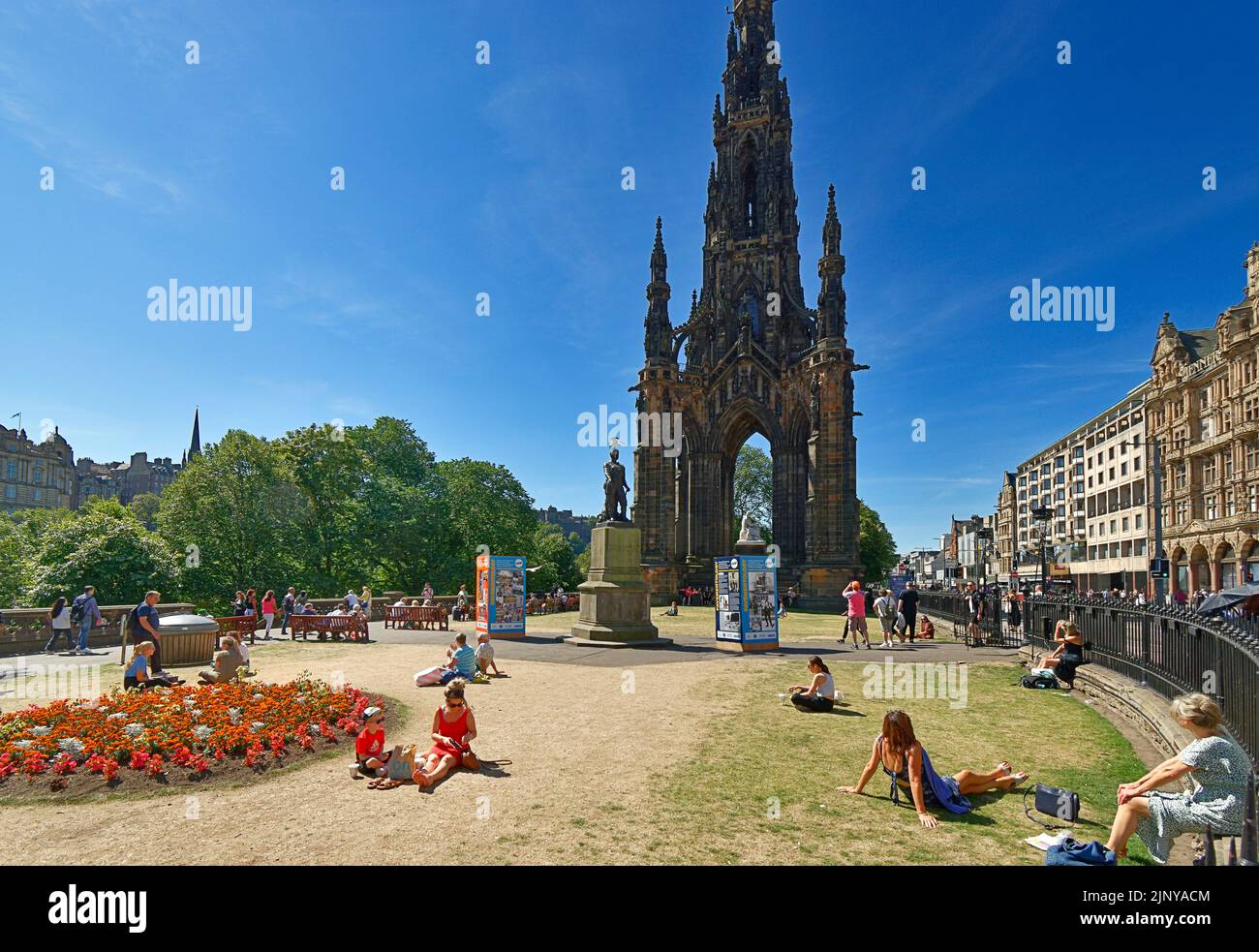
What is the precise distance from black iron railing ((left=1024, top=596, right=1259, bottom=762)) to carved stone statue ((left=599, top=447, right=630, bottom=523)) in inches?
468

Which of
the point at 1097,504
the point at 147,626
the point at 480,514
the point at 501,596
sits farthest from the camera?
the point at 1097,504

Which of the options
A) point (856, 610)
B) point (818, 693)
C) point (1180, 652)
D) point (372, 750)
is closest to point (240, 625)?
point (372, 750)

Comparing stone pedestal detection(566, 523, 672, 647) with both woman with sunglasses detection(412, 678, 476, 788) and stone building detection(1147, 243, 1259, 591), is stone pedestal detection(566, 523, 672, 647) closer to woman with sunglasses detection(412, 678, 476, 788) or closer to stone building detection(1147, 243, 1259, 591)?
woman with sunglasses detection(412, 678, 476, 788)

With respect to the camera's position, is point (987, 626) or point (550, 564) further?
point (550, 564)

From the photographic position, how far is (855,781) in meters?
7.11

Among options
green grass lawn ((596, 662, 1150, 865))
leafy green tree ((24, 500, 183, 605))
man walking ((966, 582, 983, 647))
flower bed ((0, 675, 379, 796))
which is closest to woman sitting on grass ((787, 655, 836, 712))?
green grass lawn ((596, 662, 1150, 865))

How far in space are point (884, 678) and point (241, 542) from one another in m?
36.1

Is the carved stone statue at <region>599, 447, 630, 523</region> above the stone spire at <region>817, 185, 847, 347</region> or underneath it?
underneath

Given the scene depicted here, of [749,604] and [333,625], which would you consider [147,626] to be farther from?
[749,604]

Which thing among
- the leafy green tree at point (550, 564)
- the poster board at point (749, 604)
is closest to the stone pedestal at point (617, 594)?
the poster board at point (749, 604)

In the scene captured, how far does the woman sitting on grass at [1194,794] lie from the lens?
4566mm

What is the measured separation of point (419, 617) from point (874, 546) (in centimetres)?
6385

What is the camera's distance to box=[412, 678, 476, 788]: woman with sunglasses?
284 inches
